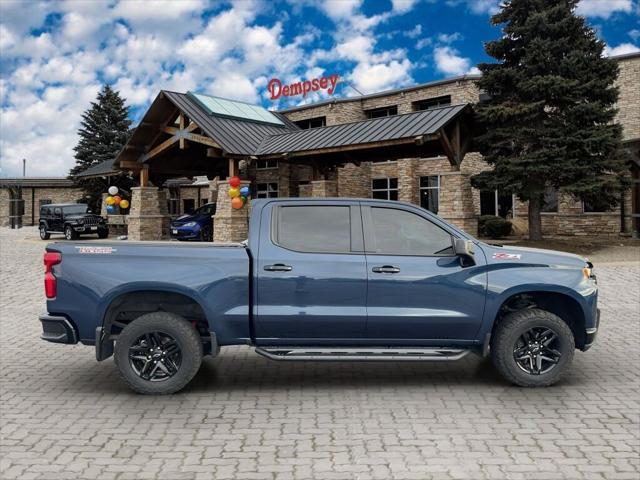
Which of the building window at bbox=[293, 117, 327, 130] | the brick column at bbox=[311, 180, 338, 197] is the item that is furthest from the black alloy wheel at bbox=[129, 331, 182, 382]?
the building window at bbox=[293, 117, 327, 130]

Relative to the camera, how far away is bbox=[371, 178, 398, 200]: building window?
3694 cm

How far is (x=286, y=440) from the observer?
461cm

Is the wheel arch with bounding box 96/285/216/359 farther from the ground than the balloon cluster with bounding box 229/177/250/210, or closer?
closer

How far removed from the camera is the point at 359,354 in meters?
5.77

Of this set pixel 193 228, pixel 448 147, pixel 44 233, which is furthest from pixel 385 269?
pixel 44 233

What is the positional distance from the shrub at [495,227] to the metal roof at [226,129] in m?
11.1

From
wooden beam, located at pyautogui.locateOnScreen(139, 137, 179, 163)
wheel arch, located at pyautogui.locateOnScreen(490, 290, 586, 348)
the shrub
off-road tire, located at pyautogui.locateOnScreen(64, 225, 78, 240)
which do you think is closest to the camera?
wheel arch, located at pyautogui.locateOnScreen(490, 290, 586, 348)

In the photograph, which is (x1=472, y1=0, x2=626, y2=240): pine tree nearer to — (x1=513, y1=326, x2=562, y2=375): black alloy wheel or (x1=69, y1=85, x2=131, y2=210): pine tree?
(x1=513, y1=326, x2=562, y2=375): black alloy wheel

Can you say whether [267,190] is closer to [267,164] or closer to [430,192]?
[267,164]

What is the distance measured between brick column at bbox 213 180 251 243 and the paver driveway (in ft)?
60.0

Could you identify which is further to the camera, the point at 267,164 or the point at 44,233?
the point at 267,164

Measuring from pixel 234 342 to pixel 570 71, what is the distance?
20322 mm

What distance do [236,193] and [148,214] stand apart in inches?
277

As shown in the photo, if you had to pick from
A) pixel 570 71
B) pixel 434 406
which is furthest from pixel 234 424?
pixel 570 71
